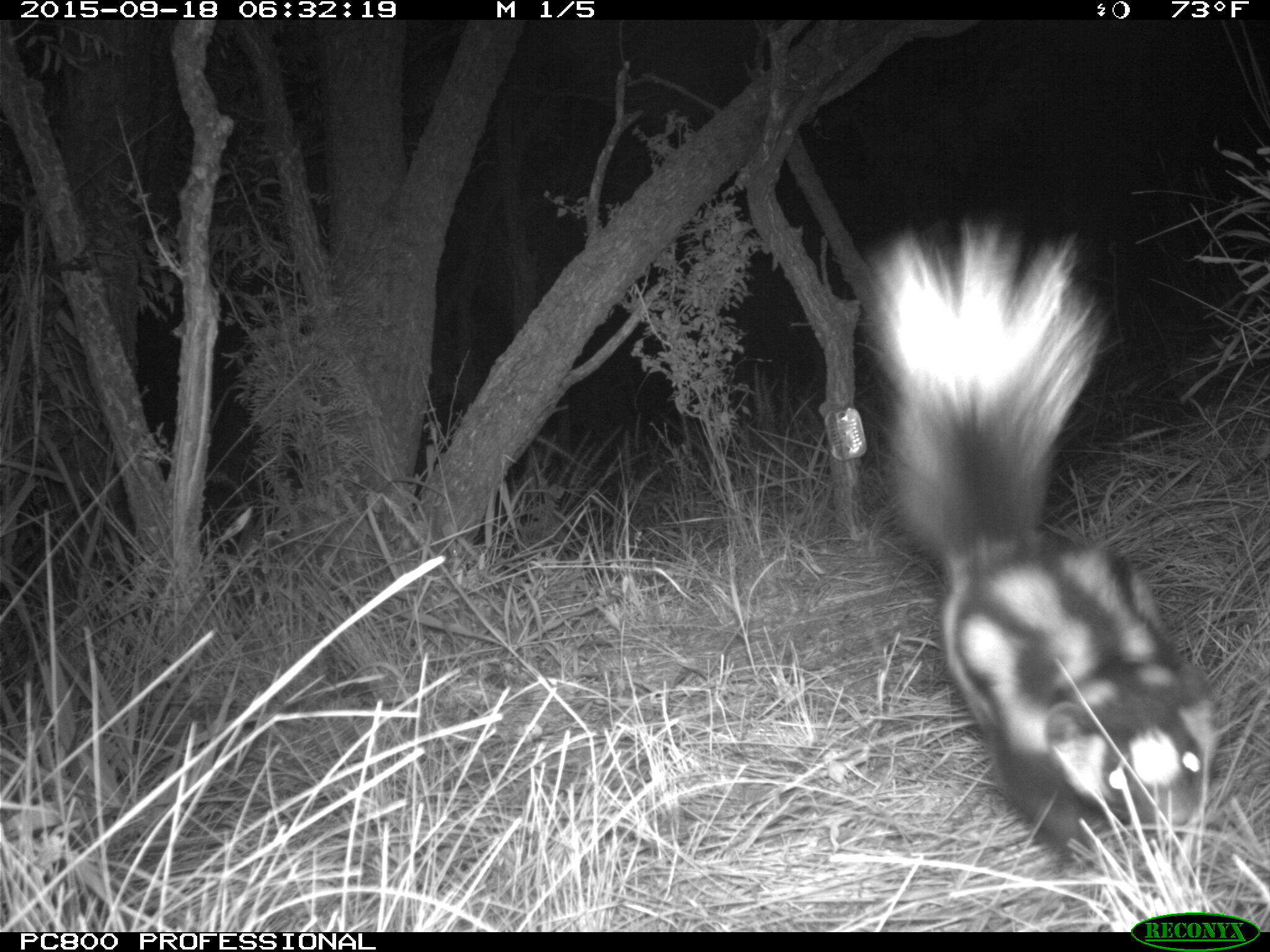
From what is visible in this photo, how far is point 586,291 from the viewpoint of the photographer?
3967 millimetres

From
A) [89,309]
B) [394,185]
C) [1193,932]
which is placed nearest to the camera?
[1193,932]

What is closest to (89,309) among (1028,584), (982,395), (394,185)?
(394,185)

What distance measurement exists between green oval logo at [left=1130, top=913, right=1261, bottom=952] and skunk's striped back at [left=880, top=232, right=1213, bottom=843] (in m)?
0.28

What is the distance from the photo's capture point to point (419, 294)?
415 centimetres

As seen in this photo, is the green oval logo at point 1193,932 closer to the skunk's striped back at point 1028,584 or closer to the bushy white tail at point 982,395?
the skunk's striped back at point 1028,584

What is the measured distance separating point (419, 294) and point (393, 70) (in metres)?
0.81

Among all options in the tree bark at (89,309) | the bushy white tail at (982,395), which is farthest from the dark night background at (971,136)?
the bushy white tail at (982,395)

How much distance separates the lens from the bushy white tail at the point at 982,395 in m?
3.04

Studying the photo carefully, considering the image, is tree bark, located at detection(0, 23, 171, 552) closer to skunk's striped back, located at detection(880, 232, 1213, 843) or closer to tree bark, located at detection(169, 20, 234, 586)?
tree bark, located at detection(169, 20, 234, 586)

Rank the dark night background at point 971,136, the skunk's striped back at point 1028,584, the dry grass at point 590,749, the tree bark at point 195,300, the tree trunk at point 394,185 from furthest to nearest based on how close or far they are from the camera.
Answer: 1. the dark night background at point 971,136
2. the tree trunk at point 394,185
3. the tree bark at point 195,300
4. the skunk's striped back at point 1028,584
5. the dry grass at point 590,749

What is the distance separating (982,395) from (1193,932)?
4.95 feet

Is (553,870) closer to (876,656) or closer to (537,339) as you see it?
(876,656)

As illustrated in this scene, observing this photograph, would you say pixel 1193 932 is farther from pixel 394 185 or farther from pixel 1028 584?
pixel 394 185

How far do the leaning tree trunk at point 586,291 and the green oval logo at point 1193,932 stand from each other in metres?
2.50
